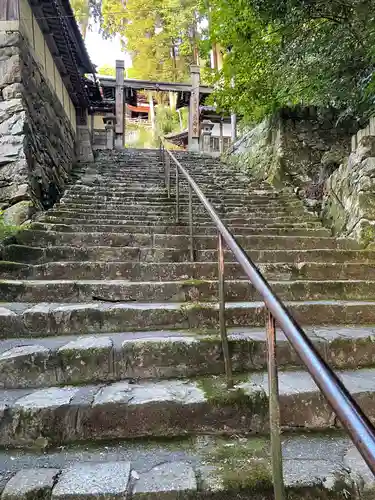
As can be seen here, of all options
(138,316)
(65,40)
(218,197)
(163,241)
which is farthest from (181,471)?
(65,40)

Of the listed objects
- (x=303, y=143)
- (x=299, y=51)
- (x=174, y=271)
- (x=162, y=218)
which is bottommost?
(x=174, y=271)

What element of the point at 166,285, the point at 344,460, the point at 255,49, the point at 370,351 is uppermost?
the point at 255,49

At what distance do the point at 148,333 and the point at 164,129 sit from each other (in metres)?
19.2

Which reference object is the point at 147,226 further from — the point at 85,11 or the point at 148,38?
the point at 148,38

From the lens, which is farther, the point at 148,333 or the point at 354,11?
the point at 354,11

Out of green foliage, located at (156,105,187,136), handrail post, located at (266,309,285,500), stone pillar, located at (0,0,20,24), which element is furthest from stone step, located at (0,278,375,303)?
green foliage, located at (156,105,187,136)

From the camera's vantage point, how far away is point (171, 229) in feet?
13.9

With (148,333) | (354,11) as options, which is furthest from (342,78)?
(148,333)

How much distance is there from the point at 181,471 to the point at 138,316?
3.70ft

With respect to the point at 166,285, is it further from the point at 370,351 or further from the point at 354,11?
the point at 354,11

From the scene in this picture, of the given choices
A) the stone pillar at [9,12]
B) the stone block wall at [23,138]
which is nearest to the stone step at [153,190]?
the stone block wall at [23,138]

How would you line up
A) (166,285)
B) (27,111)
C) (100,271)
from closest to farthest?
1. (166,285)
2. (100,271)
3. (27,111)

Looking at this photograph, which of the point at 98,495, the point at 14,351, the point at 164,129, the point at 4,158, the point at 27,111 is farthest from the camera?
the point at 164,129

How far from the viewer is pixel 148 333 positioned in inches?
88.4
